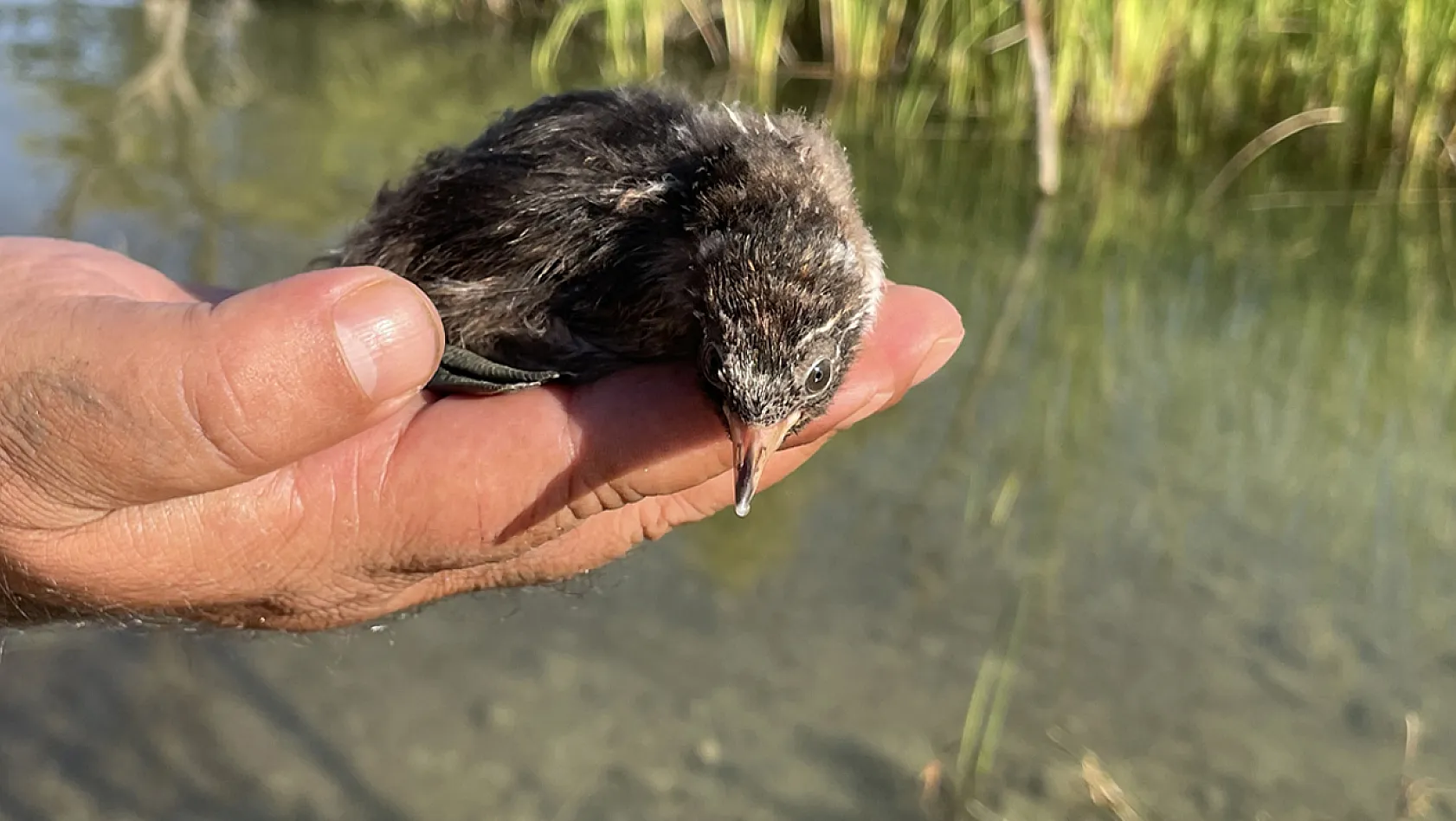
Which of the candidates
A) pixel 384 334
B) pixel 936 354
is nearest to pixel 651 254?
pixel 384 334

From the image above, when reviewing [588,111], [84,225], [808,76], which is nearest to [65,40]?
[84,225]

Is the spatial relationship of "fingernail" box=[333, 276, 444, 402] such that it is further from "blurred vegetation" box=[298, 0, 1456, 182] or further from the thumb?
"blurred vegetation" box=[298, 0, 1456, 182]

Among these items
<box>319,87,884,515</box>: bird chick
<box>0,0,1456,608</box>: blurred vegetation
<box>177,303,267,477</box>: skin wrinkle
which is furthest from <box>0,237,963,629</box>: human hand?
<box>0,0,1456,608</box>: blurred vegetation

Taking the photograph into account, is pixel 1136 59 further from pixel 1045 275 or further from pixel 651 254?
pixel 651 254

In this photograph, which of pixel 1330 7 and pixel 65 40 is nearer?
pixel 1330 7

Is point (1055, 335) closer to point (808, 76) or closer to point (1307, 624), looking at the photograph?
point (1307, 624)

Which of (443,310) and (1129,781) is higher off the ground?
(443,310)

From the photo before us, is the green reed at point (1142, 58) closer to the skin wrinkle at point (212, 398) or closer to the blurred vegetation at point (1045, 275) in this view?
the blurred vegetation at point (1045, 275)
